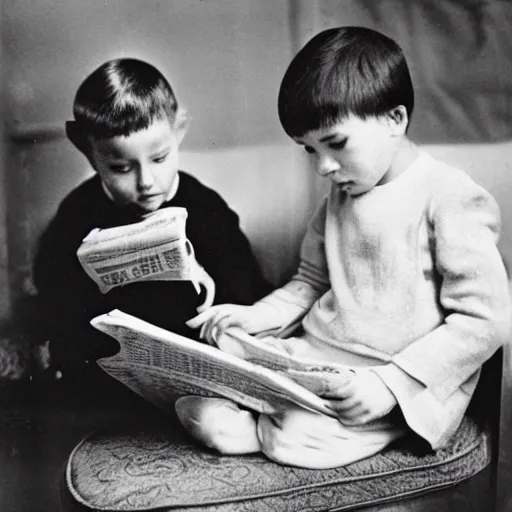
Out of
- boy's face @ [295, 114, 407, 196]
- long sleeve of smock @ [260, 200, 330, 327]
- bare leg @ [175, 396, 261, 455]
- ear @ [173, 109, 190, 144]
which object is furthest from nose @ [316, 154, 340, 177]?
bare leg @ [175, 396, 261, 455]

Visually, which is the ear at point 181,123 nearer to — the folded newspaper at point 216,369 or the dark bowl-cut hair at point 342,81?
the dark bowl-cut hair at point 342,81

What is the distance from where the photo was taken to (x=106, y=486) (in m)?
0.90

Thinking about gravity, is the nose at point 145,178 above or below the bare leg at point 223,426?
above

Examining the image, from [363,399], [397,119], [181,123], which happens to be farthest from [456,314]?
[181,123]

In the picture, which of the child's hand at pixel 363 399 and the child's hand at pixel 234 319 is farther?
the child's hand at pixel 234 319

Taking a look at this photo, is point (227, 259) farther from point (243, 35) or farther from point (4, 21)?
point (4, 21)

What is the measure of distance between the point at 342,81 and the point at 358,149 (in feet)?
0.28

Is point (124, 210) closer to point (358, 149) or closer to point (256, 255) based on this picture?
point (256, 255)

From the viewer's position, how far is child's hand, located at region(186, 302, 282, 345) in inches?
40.3

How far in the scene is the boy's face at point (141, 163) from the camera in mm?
1006

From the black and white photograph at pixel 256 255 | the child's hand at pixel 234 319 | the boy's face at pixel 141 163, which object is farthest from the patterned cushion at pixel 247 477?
the boy's face at pixel 141 163

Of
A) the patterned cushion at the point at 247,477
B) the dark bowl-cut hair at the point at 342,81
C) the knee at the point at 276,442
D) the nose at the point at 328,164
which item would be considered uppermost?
the dark bowl-cut hair at the point at 342,81

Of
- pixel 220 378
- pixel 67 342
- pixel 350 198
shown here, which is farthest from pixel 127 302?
pixel 350 198

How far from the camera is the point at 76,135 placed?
1.01 m
